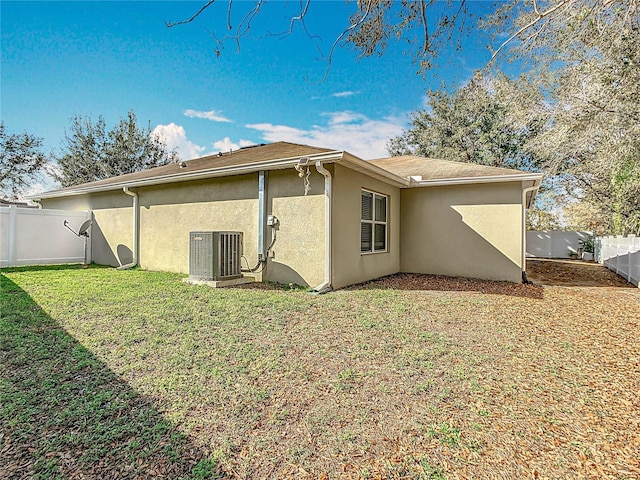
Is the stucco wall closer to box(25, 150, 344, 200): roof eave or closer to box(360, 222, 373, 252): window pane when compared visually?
box(25, 150, 344, 200): roof eave

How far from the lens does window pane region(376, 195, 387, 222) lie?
8.60 metres

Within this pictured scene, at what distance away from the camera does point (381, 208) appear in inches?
346

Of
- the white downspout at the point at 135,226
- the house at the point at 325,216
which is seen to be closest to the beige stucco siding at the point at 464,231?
the house at the point at 325,216

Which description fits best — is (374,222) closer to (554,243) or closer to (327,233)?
(327,233)

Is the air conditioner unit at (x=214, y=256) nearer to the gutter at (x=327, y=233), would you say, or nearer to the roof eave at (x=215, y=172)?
the roof eave at (x=215, y=172)

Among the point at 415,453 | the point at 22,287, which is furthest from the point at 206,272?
the point at 415,453

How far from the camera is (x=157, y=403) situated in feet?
8.88

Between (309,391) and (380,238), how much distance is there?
245 inches

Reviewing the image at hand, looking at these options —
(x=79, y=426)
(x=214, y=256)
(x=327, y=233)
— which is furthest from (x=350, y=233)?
(x=79, y=426)

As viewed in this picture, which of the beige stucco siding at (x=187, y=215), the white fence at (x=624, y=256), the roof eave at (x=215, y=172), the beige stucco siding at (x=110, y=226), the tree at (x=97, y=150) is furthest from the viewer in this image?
the tree at (x=97, y=150)

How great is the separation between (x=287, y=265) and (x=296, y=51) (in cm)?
445

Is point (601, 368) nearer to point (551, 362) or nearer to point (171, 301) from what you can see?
point (551, 362)

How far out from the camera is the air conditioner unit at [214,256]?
23.0 ft

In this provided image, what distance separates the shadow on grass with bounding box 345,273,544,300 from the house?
340 mm
